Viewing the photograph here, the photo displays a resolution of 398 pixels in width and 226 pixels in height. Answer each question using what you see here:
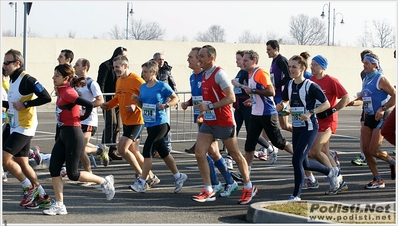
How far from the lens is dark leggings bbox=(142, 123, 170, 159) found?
10.1 meters

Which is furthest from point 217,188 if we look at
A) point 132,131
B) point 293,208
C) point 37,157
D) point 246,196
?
point 37,157

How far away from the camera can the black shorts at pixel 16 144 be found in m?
8.92

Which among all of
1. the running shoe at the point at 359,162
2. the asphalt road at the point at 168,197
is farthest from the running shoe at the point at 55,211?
the running shoe at the point at 359,162

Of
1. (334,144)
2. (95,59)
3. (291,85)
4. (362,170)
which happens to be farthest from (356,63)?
(291,85)

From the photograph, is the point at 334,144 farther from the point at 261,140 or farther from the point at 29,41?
the point at 29,41

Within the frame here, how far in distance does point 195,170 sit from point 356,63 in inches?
1309

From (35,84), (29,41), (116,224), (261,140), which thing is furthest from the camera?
(29,41)

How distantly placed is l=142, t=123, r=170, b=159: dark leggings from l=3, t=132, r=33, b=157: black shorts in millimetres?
1724

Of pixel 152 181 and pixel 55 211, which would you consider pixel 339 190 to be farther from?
pixel 55 211

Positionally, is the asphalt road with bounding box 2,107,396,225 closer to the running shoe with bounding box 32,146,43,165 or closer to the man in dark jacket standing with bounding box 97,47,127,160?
the running shoe with bounding box 32,146,43,165

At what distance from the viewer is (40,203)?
9.00 m

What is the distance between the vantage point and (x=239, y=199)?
952cm

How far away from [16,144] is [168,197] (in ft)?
6.90

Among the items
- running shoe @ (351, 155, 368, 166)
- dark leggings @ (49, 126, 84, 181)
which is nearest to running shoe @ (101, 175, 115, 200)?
dark leggings @ (49, 126, 84, 181)
